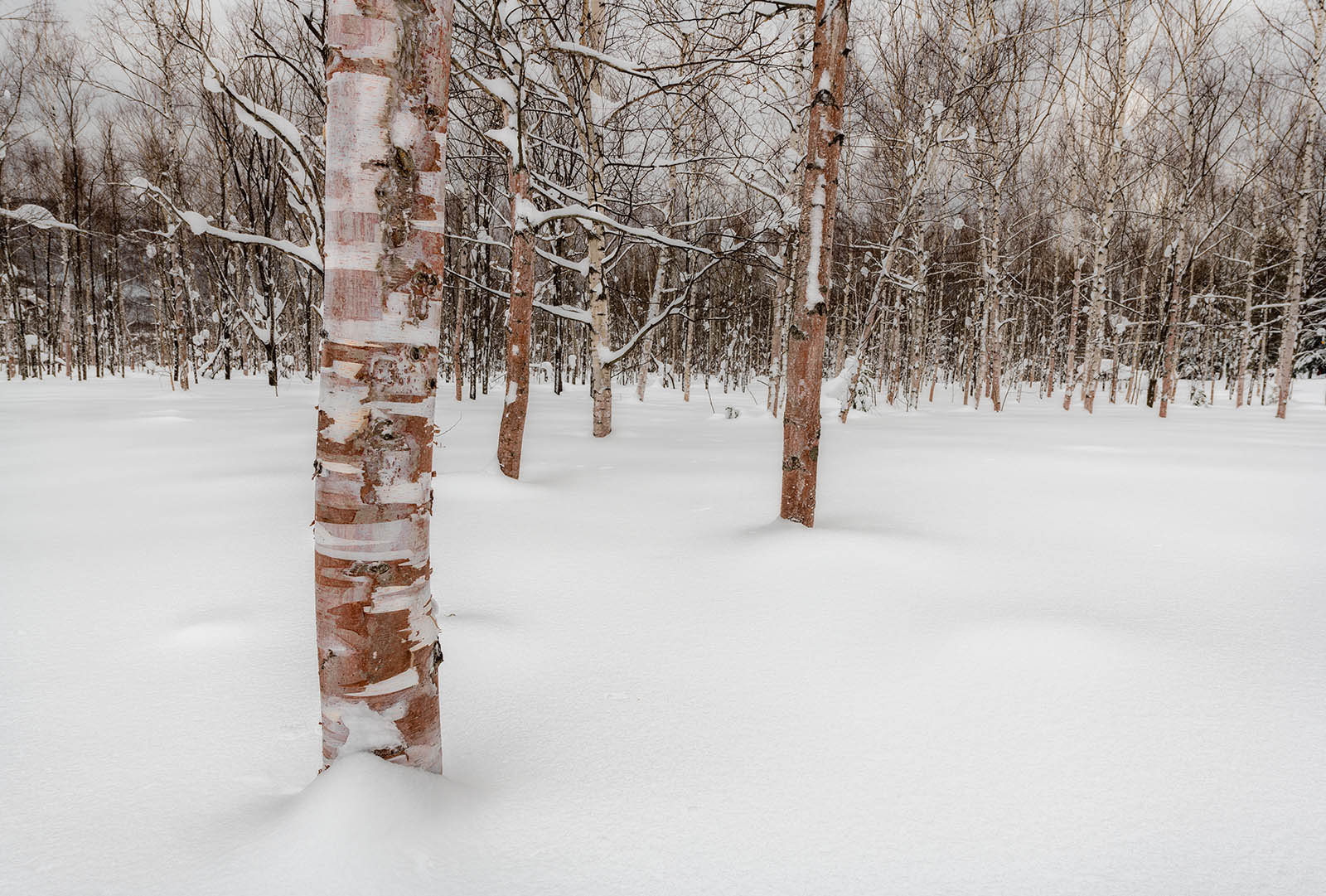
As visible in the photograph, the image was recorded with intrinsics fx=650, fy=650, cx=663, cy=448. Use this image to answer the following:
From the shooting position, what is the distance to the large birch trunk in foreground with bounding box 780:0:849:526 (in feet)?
12.2

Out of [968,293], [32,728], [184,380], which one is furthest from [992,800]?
[968,293]

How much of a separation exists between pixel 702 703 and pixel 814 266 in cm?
269

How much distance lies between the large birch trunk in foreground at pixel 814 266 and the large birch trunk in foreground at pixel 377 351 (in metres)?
2.74

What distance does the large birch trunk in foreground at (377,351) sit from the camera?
1310 mm

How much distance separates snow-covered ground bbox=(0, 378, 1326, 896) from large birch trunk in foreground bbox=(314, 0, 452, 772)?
0.97 ft

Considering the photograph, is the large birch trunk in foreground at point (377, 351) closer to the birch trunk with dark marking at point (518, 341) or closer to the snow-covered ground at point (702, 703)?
the snow-covered ground at point (702, 703)

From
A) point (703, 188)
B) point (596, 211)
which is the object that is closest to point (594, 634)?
point (596, 211)

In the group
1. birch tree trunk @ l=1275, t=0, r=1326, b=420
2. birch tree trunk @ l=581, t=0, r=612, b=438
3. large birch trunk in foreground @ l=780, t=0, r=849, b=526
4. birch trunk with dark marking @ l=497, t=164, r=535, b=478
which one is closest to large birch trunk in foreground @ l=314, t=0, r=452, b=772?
large birch trunk in foreground @ l=780, t=0, r=849, b=526

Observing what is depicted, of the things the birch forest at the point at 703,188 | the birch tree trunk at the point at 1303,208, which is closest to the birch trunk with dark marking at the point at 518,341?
the birch forest at the point at 703,188

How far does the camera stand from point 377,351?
1336 mm

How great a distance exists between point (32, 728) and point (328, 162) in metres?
1.82

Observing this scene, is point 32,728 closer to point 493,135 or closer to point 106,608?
point 106,608

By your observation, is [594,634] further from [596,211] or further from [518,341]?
[596,211]

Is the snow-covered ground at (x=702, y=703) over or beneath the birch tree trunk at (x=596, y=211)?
beneath
